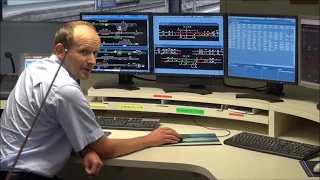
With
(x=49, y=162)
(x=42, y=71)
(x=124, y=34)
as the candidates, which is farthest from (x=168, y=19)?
(x=49, y=162)

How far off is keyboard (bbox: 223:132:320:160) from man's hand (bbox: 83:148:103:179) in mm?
586

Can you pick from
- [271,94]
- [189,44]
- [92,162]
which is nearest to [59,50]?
[92,162]

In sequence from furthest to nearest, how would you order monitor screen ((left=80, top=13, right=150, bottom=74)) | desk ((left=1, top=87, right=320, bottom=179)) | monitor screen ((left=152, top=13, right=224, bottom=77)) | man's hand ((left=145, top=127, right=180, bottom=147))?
monitor screen ((left=80, top=13, right=150, bottom=74)) < monitor screen ((left=152, top=13, right=224, bottom=77)) < man's hand ((left=145, top=127, right=180, bottom=147)) < desk ((left=1, top=87, right=320, bottom=179))

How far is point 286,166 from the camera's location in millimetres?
2178

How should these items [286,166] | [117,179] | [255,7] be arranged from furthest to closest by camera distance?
1. [255,7]
2. [117,179]
3. [286,166]

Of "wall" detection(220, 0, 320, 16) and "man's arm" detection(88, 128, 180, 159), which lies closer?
"man's arm" detection(88, 128, 180, 159)

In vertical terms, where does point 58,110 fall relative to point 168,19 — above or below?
below

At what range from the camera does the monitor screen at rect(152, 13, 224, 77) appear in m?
2.84

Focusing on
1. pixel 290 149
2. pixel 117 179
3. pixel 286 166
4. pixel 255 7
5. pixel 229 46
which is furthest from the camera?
pixel 255 7

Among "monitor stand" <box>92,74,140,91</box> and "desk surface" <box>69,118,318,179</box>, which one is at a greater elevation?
"monitor stand" <box>92,74,140,91</box>

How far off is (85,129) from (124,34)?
87 cm

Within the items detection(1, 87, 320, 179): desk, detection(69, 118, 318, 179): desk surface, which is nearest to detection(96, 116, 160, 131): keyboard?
detection(1, 87, 320, 179): desk

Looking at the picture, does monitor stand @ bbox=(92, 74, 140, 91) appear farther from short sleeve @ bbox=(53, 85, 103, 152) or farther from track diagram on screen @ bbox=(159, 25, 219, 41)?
short sleeve @ bbox=(53, 85, 103, 152)

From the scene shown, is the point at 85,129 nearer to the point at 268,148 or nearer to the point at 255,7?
the point at 268,148
